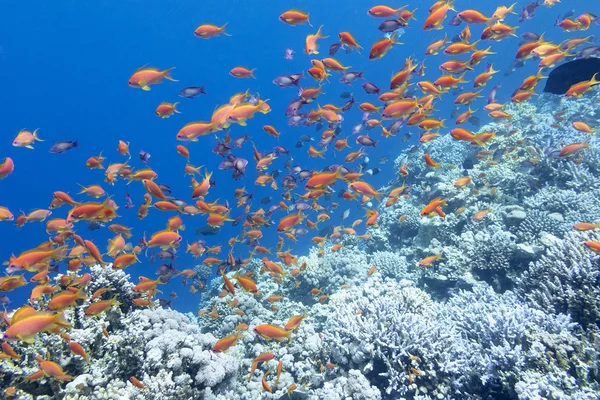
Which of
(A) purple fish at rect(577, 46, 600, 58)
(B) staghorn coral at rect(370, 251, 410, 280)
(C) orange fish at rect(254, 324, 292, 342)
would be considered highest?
(A) purple fish at rect(577, 46, 600, 58)

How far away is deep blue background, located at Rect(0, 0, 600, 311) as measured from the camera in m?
83.8

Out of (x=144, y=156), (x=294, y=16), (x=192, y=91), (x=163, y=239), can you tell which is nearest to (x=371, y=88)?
(x=294, y=16)

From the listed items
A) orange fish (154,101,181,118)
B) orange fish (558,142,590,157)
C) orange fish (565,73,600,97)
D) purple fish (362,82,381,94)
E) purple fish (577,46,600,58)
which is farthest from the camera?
purple fish (577,46,600,58)

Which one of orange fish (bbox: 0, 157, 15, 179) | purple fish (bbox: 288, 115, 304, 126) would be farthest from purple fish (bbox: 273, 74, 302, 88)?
orange fish (bbox: 0, 157, 15, 179)

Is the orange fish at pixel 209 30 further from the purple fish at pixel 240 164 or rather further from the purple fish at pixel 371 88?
the purple fish at pixel 371 88

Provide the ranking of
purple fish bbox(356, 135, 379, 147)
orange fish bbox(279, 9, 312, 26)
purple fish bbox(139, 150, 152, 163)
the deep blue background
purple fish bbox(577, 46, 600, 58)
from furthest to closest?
the deep blue background → purple fish bbox(139, 150, 152, 163) → purple fish bbox(356, 135, 379, 147) → purple fish bbox(577, 46, 600, 58) → orange fish bbox(279, 9, 312, 26)

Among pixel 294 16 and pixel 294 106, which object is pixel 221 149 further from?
pixel 294 16

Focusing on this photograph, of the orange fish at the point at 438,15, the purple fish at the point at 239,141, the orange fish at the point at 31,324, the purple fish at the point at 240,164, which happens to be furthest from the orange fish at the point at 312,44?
the orange fish at the point at 31,324

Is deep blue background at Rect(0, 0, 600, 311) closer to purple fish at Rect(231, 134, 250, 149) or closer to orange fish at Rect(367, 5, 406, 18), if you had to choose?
purple fish at Rect(231, 134, 250, 149)

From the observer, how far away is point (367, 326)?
4891 mm

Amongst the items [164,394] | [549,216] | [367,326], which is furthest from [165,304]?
[549,216]

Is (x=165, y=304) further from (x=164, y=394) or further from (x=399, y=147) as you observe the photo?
(x=399, y=147)

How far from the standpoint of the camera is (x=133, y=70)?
9300 centimetres

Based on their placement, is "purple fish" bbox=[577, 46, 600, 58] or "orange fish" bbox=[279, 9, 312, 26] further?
"purple fish" bbox=[577, 46, 600, 58]
